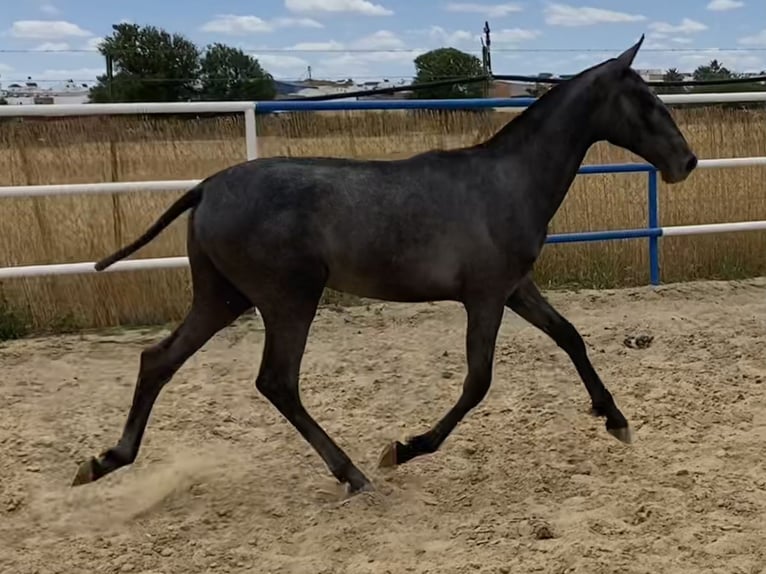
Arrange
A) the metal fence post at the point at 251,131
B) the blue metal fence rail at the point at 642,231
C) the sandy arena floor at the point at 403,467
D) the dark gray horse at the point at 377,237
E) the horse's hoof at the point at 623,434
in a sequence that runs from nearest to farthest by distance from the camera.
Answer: the sandy arena floor at the point at 403,467, the dark gray horse at the point at 377,237, the horse's hoof at the point at 623,434, the metal fence post at the point at 251,131, the blue metal fence rail at the point at 642,231

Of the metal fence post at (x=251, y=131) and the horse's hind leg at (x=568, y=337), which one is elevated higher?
the metal fence post at (x=251, y=131)

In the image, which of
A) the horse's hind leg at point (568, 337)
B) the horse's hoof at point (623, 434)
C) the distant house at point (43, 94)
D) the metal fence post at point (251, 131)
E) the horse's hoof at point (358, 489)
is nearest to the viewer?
the horse's hoof at point (358, 489)

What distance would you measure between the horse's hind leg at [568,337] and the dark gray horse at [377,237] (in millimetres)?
254

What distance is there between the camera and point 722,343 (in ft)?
16.2

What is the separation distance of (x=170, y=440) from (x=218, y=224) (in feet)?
3.74

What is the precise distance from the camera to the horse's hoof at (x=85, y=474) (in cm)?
316

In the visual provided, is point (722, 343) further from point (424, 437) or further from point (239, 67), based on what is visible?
point (239, 67)

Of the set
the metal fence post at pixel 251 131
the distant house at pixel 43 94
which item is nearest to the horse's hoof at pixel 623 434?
the metal fence post at pixel 251 131

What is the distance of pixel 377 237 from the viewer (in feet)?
9.89

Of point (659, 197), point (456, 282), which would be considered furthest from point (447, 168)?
point (659, 197)

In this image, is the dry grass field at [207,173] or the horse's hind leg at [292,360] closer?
the horse's hind leg at [292,360]

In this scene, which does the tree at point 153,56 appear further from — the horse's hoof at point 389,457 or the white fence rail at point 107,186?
the horse's hoof at point 389,457

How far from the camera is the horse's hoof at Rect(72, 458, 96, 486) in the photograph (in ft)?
10.4

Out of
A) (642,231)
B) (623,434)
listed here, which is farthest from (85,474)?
(642,231)
